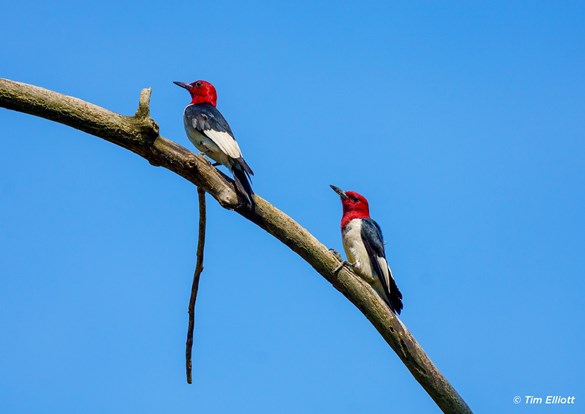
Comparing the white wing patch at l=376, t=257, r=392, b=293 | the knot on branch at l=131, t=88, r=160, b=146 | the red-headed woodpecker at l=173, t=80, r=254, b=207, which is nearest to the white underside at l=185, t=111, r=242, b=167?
the red-headed woodpecker at l=173, t=80, r=254, b=207

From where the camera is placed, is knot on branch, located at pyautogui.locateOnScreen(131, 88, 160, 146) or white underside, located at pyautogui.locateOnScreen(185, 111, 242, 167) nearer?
knot on branch, located at pyautogui.locateOnScreen(131, 88, 160, 146)

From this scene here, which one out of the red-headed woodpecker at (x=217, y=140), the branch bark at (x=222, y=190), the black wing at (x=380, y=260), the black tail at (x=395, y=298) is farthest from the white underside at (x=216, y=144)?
the black tail at (x=395, y=298)

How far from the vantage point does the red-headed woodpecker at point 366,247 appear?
662 cm

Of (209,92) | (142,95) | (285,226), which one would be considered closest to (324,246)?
(285,226)

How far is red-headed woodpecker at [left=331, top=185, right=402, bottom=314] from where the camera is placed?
6621 millimetres

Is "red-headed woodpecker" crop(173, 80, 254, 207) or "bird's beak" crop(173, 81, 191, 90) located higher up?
"bird's beak" crop(173, 81, 191, 90)

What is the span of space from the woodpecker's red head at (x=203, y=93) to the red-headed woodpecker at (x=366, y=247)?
1798 millimetres

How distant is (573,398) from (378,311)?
206cm

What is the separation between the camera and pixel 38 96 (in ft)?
15.7

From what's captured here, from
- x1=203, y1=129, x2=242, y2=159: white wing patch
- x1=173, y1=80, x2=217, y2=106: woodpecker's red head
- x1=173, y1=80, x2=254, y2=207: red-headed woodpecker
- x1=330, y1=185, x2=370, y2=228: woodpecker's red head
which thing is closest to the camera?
x1=173, y1=80, x2=254, y2=207: red-headed woodpecker

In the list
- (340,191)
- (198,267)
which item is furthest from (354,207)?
(198,267)

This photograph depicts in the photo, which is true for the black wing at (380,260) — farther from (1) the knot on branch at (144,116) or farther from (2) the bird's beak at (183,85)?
(1) the knot on branch at (144,116)

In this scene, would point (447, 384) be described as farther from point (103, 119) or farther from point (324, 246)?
point (103, 119)

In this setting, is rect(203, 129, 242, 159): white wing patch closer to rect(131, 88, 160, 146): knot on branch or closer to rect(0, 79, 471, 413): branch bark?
rect(0, 79, 471, 413): branch bark
